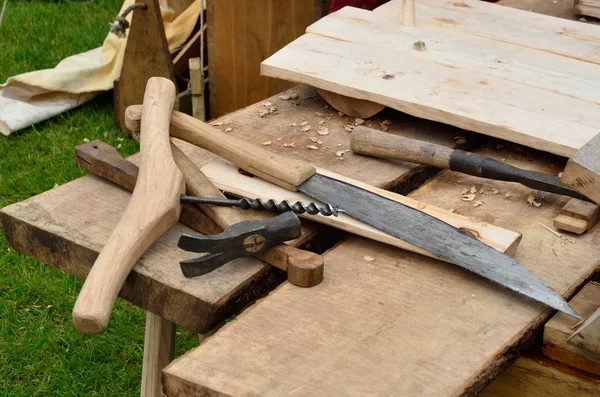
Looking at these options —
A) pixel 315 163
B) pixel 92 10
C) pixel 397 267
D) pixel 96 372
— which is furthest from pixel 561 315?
pixel 92 10

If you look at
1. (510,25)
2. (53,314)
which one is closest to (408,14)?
(510,25)

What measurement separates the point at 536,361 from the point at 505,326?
190 millimetres

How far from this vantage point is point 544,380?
1.49m

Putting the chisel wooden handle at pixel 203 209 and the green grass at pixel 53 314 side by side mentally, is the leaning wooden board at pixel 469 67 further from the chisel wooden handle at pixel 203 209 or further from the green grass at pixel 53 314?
the green grass at pixel 53 314

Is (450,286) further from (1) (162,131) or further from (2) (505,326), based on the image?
(1) (162,131)

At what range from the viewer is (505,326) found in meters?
1.32

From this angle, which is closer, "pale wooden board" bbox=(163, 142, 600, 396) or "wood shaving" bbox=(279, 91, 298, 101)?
"pale wooden board" bbox=(163, 142, 600, 396)

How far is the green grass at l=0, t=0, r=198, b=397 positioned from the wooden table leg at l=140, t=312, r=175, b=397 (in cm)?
67

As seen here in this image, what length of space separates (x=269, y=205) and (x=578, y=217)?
541 millimetres

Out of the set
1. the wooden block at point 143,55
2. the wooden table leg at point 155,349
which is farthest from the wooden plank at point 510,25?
the wooden block at point 143,55

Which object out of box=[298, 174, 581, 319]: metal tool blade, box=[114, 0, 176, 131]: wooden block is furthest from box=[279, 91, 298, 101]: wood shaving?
box=[114, 0, 176, 131]: wooden block

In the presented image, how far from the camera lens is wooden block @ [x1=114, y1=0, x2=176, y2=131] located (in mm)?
3498

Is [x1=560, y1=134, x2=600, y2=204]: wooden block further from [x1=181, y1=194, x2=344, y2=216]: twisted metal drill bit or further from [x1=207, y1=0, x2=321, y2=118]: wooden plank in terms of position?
[x1=207, y1=0, x2=321, y2=118]: wooden plank

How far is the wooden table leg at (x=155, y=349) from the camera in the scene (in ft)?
6.16
